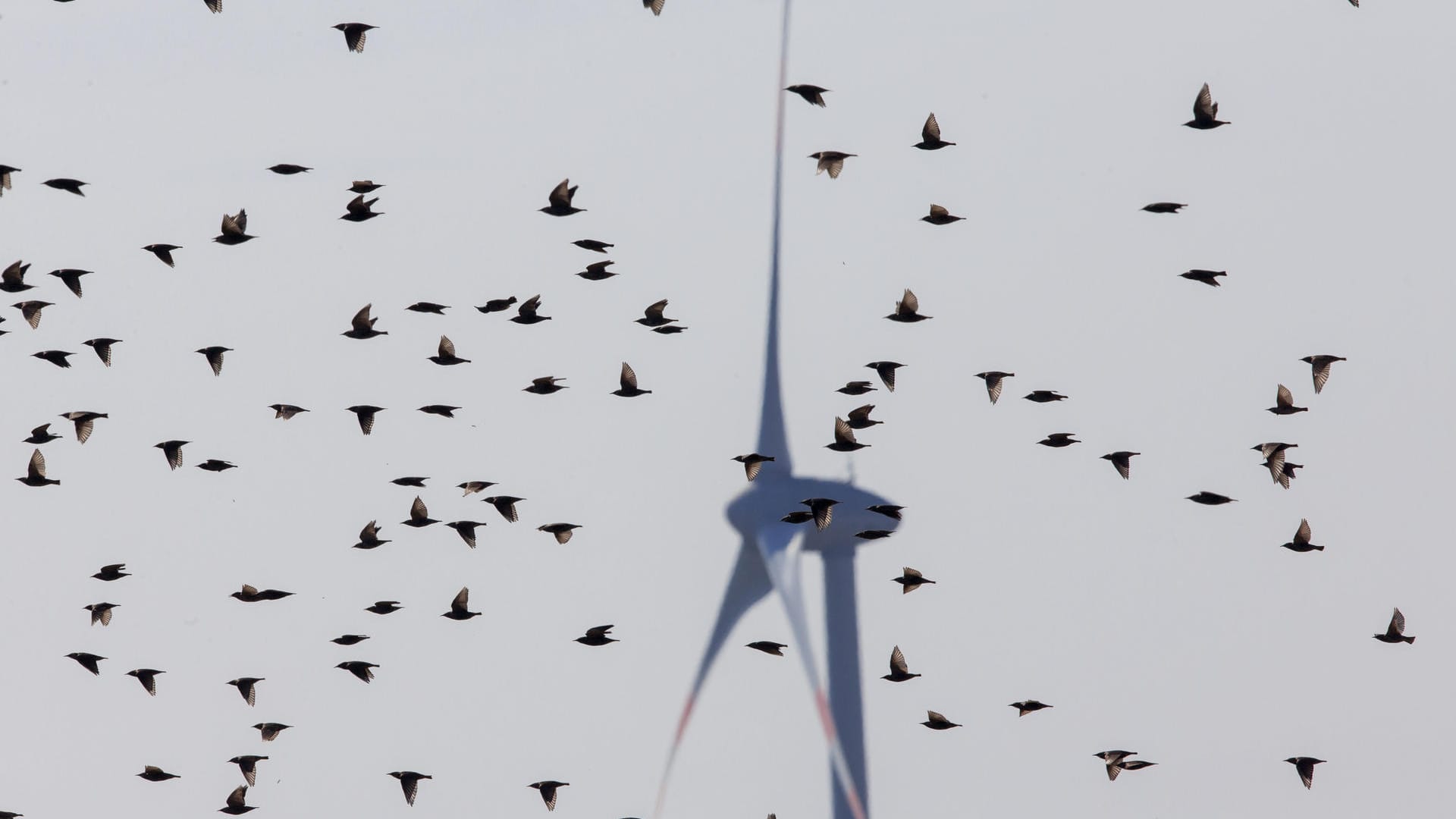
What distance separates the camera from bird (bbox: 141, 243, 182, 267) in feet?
32.7

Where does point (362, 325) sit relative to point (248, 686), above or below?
above

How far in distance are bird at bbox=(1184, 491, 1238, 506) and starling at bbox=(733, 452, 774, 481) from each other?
3.65m

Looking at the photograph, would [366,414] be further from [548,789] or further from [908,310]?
[908,310]

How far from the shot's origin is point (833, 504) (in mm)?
9867

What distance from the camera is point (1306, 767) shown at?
33.1 ft

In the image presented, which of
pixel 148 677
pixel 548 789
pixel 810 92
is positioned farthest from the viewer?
pixel 148 677

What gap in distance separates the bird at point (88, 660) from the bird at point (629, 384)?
521cm

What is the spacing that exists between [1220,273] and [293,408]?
7801mm

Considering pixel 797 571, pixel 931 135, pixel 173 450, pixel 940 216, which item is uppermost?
pixel 931 135

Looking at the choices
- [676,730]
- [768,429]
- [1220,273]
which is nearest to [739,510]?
[768,429]

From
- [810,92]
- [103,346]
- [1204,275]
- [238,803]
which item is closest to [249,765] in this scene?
[238,803]

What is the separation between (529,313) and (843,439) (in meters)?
2.83

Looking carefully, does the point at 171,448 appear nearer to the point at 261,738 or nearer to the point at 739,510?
the point at 261,738

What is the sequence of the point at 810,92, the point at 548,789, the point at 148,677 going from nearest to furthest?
the point at 810,92 → the point at 548,789 → the point at 148,677
